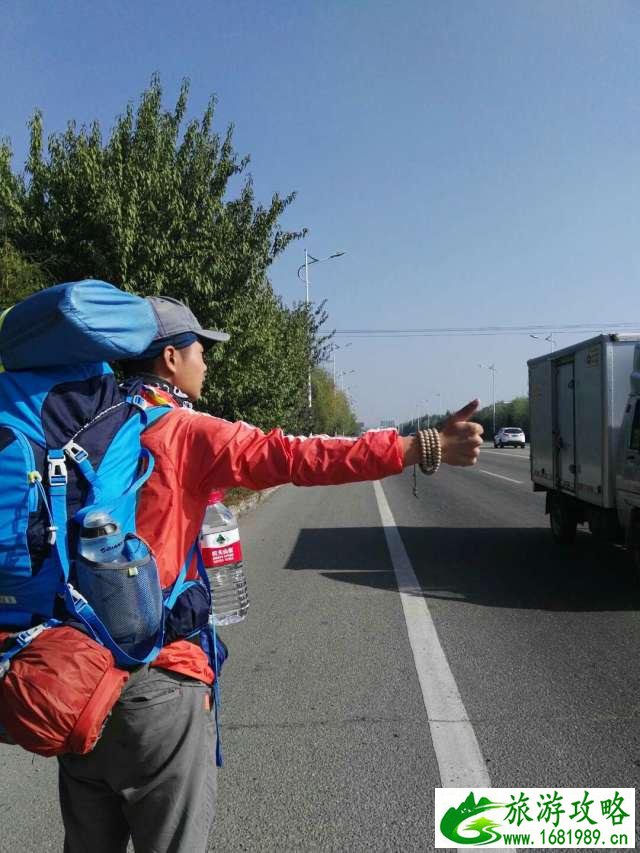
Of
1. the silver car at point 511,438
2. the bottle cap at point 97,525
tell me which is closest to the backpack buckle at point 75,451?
the bottle cap at point 97,525

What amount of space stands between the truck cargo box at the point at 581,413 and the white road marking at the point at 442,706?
2730mm

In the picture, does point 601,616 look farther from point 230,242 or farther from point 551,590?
point 230,242

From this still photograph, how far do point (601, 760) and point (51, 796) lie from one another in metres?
2.80

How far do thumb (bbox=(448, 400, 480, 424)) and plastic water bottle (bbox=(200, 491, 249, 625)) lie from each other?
2.72ft

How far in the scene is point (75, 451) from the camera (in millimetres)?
1708

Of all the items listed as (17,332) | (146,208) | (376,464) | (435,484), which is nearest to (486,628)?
(376,464)

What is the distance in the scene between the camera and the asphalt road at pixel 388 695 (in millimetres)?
3258

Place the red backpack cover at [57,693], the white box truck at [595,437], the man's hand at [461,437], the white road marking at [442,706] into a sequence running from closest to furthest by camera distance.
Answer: the red backpack cover at [57,693] → the man's hand at [461,437] → the white road marking at [442,706] → the white box truck at [595,437]

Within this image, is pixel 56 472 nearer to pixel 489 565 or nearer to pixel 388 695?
pixel 388 695

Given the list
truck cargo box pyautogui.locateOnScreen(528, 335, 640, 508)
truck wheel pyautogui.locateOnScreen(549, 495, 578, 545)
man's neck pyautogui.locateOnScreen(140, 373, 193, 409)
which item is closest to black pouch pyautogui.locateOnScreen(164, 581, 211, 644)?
man's neck pyautogui.locateOnScreen(140, 373, 193, 409)

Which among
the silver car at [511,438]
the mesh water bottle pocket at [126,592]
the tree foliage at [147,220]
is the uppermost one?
the tree foliage at [147,220]

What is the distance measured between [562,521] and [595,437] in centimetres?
215

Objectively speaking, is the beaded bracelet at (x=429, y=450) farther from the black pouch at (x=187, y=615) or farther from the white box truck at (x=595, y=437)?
the white box truck at (x=595, y=437)

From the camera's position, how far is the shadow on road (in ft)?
24.1
